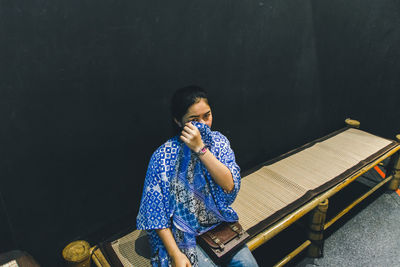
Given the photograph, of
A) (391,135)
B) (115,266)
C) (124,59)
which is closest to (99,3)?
(124,59)

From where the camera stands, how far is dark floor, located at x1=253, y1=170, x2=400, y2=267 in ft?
9.16

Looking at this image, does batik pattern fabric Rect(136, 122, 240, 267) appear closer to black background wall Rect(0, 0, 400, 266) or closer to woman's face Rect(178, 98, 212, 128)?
woman's face Rect(178, 98, 212, 128)

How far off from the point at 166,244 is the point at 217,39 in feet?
5.42

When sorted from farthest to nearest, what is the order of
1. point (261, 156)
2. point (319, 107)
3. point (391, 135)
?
point (391, 135) < point (319, 107) < point (261, 156)

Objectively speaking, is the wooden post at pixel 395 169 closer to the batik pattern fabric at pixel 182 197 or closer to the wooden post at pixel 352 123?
the wooden post at pixel 352 123

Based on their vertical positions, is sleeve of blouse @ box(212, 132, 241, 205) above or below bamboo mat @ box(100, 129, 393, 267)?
above

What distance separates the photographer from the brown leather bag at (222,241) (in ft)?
6.02

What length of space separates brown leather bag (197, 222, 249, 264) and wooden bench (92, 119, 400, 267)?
27 centimetres

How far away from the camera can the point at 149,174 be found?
5.93ft

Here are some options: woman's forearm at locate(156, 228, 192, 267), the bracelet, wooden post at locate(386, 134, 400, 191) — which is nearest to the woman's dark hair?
the bracelet

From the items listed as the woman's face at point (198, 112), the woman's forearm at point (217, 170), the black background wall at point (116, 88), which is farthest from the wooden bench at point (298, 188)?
the woman's face at point (198, 112)

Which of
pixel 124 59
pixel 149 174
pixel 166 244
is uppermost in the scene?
pixel 124 59

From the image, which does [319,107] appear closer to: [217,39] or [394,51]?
[394,51]

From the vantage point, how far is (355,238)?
9.98 feet
